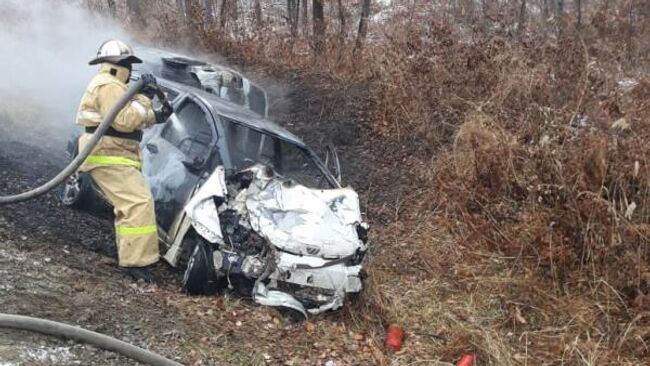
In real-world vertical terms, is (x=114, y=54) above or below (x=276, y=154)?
above

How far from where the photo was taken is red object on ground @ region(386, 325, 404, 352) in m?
4.94

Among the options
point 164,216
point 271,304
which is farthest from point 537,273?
point 164,216

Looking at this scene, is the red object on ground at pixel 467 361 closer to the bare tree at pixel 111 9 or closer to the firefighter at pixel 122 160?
the firefighter at pixel 122 160

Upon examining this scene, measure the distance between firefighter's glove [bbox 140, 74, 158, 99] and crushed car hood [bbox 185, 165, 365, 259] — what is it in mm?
836

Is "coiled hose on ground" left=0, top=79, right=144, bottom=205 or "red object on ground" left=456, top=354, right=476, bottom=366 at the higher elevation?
"coiled hose on ground" left=0, top=79, right=144, bottom=205

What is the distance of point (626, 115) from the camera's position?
21.4ft

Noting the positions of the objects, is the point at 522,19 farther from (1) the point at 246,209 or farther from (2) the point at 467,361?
(2) the point at 467,361

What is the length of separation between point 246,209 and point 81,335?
1783 millimetres

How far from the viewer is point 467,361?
4629 millimetres

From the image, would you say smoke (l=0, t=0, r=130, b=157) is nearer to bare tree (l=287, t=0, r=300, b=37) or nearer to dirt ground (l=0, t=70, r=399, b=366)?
dirt ground (l=0, t=70, r=399, b=366)

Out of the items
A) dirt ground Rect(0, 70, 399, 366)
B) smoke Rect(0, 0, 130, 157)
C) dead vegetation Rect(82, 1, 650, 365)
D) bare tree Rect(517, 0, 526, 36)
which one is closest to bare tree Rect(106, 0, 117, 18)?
smoke Rect(0, 0, 130, 157)

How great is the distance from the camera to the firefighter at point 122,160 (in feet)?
16.5

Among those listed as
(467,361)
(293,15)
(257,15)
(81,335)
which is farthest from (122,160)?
(293,15)

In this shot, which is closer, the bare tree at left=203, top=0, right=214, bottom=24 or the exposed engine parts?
the exposed engine parts
